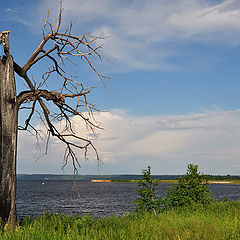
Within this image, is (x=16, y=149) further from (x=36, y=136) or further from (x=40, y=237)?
(x=40, y=237)

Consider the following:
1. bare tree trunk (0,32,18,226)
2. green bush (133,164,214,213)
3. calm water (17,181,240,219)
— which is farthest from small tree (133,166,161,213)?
bare tree trunk (0,32,18,226)

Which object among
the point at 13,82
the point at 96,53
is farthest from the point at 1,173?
the point at 96,53

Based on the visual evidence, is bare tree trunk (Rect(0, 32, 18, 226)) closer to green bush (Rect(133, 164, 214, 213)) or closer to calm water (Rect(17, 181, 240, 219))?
→ calm water (Rect(17, 181, 240, 219))

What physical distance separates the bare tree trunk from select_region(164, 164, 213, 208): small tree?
30.8ft

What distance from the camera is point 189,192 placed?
A: 674 inches

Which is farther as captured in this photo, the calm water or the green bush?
the calm water

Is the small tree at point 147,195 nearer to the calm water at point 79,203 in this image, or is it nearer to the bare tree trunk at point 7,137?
the calm water at point 79,203

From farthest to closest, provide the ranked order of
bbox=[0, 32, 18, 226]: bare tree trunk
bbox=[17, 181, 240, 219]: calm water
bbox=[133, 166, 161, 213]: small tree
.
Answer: bbox=[17, 181, 240, 219]: calm water, bbox=[133, 166, 161, 213]: small tree, bbox=[0, 32, 18, 226]: bare tree trunk

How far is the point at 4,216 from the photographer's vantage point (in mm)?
10016

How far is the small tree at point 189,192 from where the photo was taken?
55.8ft

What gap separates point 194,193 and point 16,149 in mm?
10759

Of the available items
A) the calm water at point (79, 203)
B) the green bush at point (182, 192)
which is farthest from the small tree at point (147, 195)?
the calm water at point (79, 203)

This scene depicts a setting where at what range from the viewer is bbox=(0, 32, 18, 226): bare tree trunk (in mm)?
10023

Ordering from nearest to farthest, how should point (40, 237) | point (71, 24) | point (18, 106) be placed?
1. point (40, 237)
2. point (18, 106)
3. point (71, 24)
